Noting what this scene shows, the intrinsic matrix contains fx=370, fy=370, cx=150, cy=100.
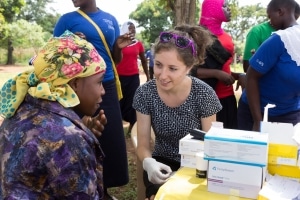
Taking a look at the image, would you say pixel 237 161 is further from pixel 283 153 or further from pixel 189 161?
pixel 189 161

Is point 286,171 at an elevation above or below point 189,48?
below

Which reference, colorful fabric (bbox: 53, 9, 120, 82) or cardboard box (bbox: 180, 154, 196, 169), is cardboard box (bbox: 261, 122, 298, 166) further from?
colorful fabric (bbox: 53, 9, 120, 82)

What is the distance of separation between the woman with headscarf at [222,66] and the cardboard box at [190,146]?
1364mm

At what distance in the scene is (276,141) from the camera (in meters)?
1.42

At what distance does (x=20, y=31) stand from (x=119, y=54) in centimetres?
2755

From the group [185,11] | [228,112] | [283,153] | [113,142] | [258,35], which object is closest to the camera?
[283,153]

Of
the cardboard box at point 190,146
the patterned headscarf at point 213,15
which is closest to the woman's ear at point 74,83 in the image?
the cardboard box at point 190,146

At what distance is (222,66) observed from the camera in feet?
9.77

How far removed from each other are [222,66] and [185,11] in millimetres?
1013

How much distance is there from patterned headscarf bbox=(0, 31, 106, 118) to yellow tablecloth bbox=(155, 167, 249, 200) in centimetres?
49

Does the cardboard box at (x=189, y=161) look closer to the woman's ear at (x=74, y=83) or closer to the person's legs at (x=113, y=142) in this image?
the woman's ear at (x=74, y=83)

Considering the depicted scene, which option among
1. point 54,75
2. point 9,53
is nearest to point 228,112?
point 54,75

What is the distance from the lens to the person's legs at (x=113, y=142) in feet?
9.36

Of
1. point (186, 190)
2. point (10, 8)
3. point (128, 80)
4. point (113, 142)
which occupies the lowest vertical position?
point (10, 8)
